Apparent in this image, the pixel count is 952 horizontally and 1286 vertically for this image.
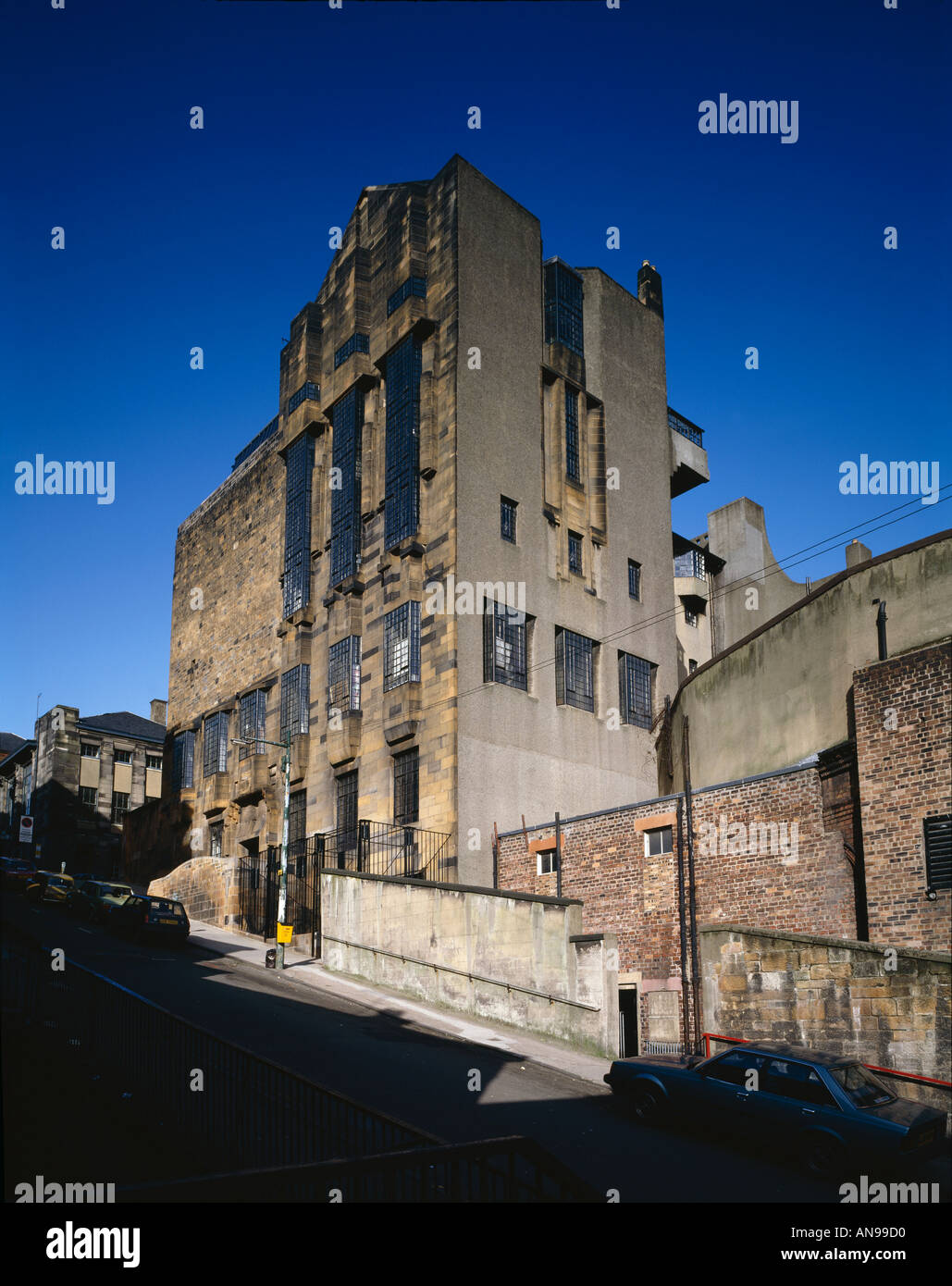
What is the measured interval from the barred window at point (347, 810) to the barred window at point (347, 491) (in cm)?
704

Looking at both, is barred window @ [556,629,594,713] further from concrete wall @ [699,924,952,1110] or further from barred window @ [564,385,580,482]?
concrete wall @ [699,924,952,1110]

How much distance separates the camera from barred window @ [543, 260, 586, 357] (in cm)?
4000

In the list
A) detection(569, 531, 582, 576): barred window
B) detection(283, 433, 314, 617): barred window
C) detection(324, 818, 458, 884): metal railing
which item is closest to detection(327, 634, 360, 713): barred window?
detection(283, 433, 314, 617): barred window

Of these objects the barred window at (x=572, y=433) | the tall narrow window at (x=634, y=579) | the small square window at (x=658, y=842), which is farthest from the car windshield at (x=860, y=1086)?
the barred window at (x=572, y=433)

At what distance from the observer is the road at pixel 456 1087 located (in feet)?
41.7

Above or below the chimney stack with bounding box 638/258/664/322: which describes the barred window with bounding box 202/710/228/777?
below

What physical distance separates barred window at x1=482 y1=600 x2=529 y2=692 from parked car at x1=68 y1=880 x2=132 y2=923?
13281 mm

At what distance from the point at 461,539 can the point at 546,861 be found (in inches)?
410

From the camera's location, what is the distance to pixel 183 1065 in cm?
1172

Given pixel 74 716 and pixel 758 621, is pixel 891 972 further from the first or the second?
pixel 74 716

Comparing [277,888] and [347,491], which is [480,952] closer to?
[277,888]

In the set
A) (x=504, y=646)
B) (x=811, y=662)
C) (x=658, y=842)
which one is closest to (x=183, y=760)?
(x=504, y=646)

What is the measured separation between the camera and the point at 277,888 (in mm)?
39000
